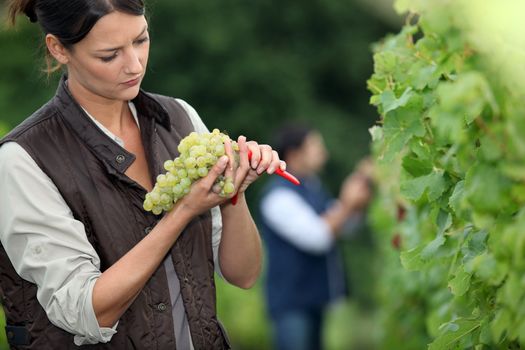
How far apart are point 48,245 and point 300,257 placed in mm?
4590

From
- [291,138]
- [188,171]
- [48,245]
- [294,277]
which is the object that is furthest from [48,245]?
[291,138]

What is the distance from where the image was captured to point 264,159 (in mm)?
2633

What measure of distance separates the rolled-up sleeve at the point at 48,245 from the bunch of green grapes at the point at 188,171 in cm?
22

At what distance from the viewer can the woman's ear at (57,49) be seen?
273 centimetres

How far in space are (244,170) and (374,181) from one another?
4.83 metres

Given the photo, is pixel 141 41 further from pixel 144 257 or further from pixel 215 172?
pixel 144 257

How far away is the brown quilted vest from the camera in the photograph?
2.66m

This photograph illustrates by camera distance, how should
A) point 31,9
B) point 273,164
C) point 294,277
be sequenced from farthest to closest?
point 294,277
point 31,9
point 273,164

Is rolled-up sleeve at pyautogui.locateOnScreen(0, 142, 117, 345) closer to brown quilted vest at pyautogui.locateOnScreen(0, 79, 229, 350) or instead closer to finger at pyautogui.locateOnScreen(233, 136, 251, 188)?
brown quilted vest at pyautogui.locateOnScreen(0, 79, 229, 350)

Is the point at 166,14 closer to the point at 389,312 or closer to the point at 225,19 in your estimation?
the point at 225,19

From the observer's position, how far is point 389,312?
634 centimetres

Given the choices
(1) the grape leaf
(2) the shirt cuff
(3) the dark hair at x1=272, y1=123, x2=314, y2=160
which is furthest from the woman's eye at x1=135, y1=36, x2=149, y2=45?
(3) the dark hair at x1=272, y1=123, x2=314, y2=160

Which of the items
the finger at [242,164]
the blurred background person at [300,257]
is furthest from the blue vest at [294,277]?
the finger at [242,164]

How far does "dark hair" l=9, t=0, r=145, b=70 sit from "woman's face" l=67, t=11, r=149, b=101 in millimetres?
15
